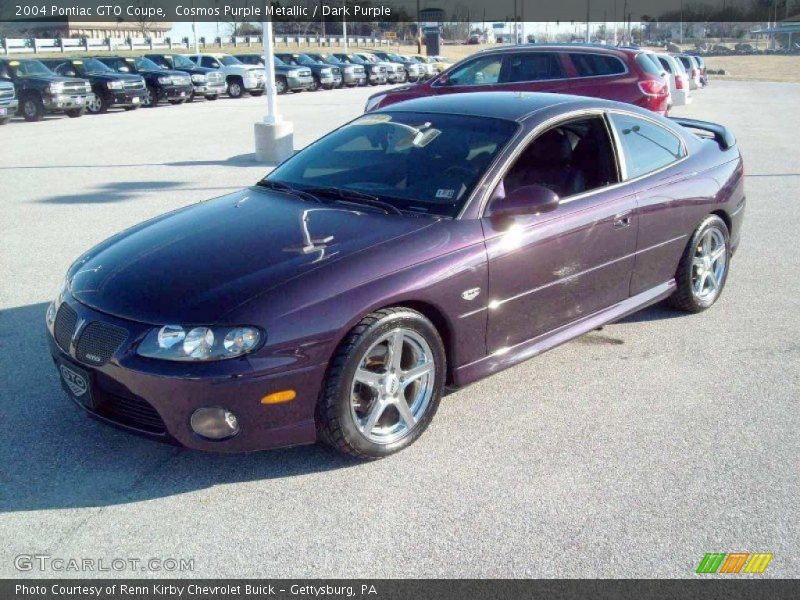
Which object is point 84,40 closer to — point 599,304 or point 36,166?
point 36,166

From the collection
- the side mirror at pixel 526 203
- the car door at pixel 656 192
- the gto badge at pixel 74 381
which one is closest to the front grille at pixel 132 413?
the gto badge at pixel 74 381

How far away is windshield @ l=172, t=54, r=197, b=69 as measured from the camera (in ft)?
103

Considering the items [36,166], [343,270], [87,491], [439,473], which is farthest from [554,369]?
[36,166]

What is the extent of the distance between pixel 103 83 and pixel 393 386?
2324cm

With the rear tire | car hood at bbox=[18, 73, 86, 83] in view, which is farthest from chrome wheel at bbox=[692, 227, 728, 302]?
the rear tire

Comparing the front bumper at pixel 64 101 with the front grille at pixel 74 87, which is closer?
the front bumper at pixel 64 101

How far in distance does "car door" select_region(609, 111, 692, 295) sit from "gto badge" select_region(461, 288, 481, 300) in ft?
4.95

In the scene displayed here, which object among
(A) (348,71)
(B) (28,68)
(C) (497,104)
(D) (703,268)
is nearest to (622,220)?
(C) (497,104)

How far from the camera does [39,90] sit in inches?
862

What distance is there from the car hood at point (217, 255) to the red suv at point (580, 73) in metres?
9.60

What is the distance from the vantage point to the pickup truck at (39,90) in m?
22.0

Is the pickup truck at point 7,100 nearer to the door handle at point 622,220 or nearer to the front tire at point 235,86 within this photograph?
the front tire at point 235,86

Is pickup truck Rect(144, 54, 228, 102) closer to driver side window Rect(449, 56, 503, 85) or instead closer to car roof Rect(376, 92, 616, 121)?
driver side window Rect(449, 56, 503, 85)

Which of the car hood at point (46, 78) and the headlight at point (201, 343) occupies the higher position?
the car hood at point (46, 78)
